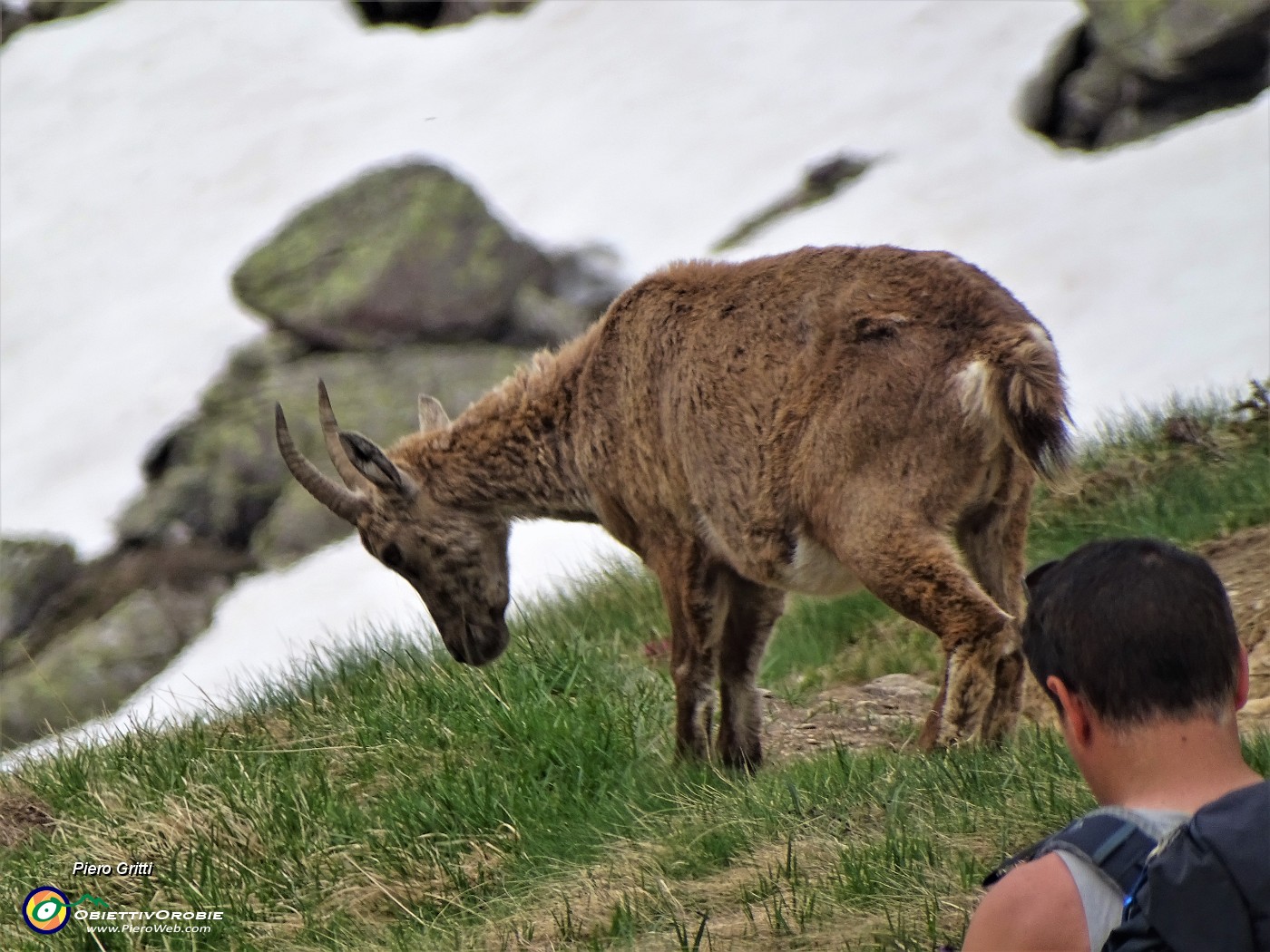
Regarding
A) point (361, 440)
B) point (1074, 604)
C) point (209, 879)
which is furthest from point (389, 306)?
point (1074, 604)

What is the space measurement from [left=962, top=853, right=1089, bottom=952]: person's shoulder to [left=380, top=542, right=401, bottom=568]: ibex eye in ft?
16.9

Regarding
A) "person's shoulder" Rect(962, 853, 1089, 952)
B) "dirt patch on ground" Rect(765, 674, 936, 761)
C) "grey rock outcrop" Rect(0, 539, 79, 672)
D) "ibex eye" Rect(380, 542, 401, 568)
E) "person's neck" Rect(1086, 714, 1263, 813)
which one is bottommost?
"grey rock outcrop" Rect(0, 539, 79, 672)

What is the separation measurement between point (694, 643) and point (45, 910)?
8.92 ft

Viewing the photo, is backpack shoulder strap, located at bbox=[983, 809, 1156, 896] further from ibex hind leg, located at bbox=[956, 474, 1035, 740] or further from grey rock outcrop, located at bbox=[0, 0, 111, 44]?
grey rock outcrop, located at bbox=[0, 0, 111, 44]

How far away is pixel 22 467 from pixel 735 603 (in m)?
13.5

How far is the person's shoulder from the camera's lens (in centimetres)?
241

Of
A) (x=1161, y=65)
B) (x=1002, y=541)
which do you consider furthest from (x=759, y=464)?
(x=1161, y=65)

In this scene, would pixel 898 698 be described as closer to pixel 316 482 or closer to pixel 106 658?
pixel 316 482

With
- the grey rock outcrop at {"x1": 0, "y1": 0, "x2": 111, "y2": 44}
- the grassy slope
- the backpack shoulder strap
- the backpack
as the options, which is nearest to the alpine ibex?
the grassy slope

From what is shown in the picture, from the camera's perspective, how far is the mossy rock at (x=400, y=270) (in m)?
17.8

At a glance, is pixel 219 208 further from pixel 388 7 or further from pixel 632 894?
pixel 632 894

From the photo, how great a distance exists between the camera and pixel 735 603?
676 cm

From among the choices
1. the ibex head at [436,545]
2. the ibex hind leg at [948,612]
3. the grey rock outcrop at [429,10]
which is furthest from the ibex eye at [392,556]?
the grey rock outcrop at [429,10]
